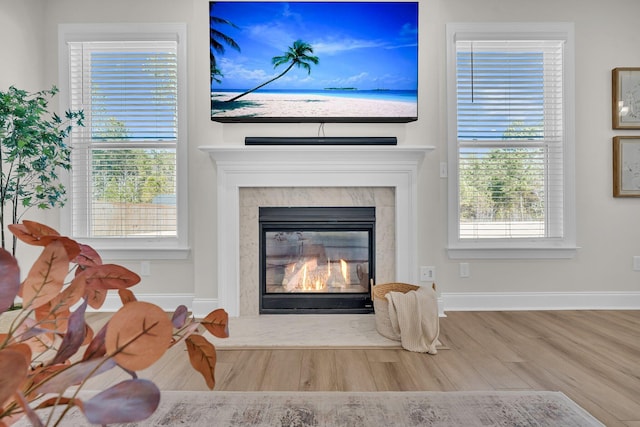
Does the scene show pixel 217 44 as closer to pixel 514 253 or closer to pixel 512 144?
pixel 512 144

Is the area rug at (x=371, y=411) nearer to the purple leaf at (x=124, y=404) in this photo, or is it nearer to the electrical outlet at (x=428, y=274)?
the purple leaf at (x=124, y=404)

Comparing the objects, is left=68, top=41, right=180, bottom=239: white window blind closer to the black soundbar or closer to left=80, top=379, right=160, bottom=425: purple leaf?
the black soundbar

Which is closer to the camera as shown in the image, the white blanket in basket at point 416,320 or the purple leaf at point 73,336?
the purple leaf at point 73,336

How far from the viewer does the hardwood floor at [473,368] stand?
1.94 meters

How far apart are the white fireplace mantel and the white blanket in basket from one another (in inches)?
23.7

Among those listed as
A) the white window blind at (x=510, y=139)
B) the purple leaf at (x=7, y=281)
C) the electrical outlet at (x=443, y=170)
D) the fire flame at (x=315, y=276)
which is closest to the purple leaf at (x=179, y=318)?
the purple leaf at (x=7, y=281)

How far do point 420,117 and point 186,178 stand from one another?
203 centimetres

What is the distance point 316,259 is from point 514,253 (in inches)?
66.6

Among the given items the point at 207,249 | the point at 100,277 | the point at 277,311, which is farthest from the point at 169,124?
the point at 100,277

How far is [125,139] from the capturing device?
3465mm

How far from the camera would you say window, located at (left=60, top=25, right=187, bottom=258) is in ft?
11.3

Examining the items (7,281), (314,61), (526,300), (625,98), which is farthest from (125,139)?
(625,98)

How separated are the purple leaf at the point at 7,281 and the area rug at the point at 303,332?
239 centimetres

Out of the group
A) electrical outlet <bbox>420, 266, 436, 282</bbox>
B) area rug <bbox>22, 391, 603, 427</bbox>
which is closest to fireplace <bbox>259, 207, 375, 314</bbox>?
electrical outlet <bbox>420, 266, 436, 282</bbox>
